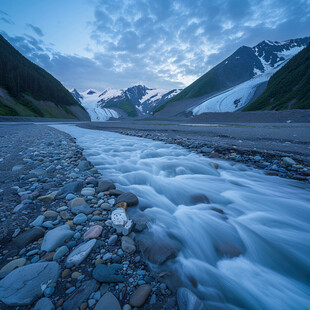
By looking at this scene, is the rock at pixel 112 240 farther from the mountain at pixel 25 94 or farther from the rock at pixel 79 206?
the mountain at pixel 25 94

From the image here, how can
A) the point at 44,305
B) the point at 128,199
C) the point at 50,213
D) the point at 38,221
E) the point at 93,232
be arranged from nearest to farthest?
the point at 44,305 < the point at 93,232 < the point at 38,221 < the point at 50,213 < the point at 128,199

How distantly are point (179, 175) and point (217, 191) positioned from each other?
4.08 feet

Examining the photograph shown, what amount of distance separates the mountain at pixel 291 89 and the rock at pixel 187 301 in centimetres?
6513

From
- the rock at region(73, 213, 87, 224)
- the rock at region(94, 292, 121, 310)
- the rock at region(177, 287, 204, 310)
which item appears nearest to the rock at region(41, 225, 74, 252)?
the rock at region(73, 213, 87, 224)

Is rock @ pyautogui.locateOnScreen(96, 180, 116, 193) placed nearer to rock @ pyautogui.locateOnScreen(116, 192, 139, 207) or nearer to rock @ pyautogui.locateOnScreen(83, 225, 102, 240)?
rock @ pyautogui.locateOnScreen(116, 192, 139, 207)

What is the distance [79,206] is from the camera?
7.14 ft

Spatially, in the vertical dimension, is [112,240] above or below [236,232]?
above

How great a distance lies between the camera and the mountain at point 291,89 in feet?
169

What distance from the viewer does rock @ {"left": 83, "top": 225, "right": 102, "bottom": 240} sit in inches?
65.8

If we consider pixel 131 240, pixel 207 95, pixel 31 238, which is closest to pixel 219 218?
pixel 131 240

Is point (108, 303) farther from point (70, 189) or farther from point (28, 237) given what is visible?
point (70, 189)

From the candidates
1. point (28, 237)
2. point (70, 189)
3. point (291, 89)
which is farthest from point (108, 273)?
point (291, 89)

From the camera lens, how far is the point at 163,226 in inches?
84.6

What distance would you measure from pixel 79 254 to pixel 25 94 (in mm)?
82972
